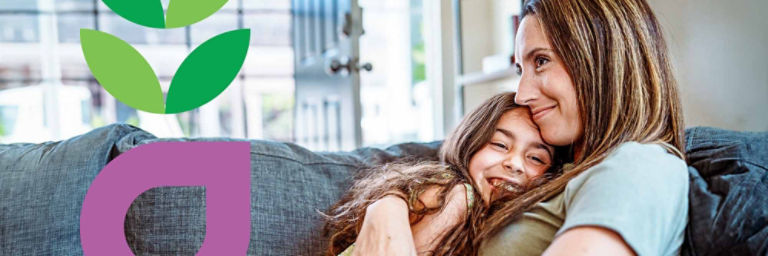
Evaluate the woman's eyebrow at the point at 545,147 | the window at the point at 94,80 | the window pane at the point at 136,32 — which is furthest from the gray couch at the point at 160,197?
the window pane at the point at 136,32

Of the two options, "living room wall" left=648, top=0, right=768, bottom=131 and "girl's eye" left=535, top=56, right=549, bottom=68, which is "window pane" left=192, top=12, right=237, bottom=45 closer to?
"living room wall" left=648, top=0, right=768, bottom=131

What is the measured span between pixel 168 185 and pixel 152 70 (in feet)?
1.11

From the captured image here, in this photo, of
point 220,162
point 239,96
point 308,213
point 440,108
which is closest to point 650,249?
point 308,213

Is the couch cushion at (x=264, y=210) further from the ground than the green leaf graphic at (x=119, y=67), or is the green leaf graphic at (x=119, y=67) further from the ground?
the green leaf graphic at (x=119, y=67)

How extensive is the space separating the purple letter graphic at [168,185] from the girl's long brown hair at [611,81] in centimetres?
46

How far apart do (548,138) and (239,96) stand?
150 inches

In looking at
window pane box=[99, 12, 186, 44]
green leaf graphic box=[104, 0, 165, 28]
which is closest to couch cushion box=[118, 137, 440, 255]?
green leaf graphic box=[104, 0, 165, 28]

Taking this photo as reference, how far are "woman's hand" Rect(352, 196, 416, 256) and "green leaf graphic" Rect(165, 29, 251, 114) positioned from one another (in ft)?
1.92

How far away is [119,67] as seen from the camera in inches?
56.7

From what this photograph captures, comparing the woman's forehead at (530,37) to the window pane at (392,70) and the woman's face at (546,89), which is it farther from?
the window pane at (392,70)

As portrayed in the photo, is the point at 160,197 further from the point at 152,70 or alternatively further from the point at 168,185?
the point at 152,70

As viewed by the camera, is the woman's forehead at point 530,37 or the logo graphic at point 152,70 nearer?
Result: the woman's forehead at point 530,37

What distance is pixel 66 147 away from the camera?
1.26 m

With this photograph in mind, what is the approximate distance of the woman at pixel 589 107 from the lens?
887 mm
